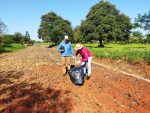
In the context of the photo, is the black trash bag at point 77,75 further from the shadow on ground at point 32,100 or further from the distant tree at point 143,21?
the distant tree at point 143,21

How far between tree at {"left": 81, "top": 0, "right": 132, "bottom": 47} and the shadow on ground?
148 ft

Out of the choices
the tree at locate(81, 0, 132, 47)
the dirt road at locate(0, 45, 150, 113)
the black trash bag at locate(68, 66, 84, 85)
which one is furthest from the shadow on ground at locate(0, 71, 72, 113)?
the tree at locate(81, 0, 132, 47)

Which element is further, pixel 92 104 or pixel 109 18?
pixel 109 18

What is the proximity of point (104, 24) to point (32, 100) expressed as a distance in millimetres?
47661

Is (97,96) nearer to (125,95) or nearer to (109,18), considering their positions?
(125,95)

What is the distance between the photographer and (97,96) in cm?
1003

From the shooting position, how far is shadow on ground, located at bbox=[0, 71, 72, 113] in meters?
8.38

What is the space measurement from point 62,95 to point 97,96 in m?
1.28

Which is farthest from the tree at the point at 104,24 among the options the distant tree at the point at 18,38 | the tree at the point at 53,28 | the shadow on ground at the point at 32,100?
the distant tree at the point at 18,38

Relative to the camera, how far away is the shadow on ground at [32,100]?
27.5 feet

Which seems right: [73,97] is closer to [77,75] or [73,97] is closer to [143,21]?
[77,75]

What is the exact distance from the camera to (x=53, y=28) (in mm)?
91312

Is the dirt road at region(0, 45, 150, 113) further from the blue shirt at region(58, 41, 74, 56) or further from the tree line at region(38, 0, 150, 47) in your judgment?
the tree line at region(38, 0, 150, 47)

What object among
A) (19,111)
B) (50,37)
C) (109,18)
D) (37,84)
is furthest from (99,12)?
(19,111)
